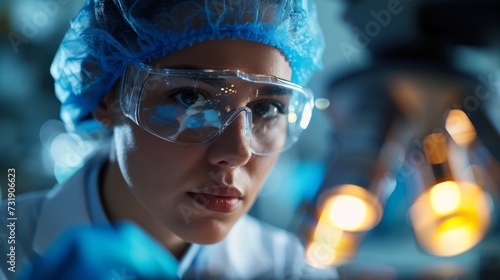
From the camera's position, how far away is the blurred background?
5.28 ft

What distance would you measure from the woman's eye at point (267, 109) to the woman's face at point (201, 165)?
0.22ft

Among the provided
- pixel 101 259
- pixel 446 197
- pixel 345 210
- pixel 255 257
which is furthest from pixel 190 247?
pixel 446 197

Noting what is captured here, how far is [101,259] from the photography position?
26.6 inches

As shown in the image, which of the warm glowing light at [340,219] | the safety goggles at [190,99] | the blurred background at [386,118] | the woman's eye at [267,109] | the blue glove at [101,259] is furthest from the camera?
the warm glowing light at [340,219]

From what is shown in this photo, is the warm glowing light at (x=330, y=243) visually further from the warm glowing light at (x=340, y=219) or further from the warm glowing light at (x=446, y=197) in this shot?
the warm glowing light at (x=446, y=197)

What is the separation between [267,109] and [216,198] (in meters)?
0.22

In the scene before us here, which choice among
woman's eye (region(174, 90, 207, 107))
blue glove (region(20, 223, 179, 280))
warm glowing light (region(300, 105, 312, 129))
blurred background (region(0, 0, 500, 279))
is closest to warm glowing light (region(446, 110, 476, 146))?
blurred background (region(0, 0, 500, 279))

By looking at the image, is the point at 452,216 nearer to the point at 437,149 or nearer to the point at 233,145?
the point at 437,149

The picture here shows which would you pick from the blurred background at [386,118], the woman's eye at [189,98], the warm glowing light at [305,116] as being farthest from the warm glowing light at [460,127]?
the woman's eye at [189,98]

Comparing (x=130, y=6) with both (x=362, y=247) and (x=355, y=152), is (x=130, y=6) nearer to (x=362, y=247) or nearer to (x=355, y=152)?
(x=355, y=152)

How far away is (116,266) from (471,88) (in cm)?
144

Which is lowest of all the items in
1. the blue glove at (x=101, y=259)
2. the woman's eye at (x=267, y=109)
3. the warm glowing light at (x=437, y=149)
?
the blue glove at (x=101, y=259)

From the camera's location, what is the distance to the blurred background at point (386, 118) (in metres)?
1.61

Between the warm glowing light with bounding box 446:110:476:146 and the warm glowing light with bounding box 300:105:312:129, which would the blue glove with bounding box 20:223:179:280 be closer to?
the warm glowing light with bounding box 300:105:312:129
